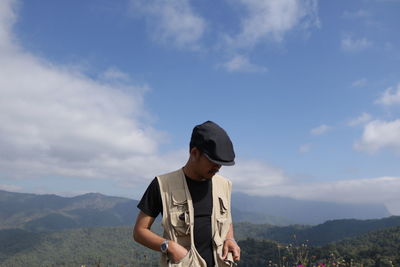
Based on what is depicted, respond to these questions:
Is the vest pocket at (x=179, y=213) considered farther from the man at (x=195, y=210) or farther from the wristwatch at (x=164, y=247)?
the wristwatch at (x=164, y=247)

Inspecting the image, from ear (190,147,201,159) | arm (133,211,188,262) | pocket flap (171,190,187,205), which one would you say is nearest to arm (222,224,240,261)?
arm (133,211,188,262)

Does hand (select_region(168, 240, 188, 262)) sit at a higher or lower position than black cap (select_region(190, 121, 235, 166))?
lower

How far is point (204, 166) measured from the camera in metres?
2.54

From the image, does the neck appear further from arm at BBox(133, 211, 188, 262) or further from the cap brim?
arm at BBox(133, 211, 188, 262)

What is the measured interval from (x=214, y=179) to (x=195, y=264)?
72 cm

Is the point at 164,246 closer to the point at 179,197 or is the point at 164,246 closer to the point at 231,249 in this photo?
the point at 179,197

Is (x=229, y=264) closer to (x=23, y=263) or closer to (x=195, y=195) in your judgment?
(x=195, y=195)

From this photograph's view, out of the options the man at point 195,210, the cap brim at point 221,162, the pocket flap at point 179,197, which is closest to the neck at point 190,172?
the man at point 195,210

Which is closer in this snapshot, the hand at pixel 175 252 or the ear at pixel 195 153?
the hand at pixel 175 252

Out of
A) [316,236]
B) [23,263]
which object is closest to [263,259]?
[316,236]

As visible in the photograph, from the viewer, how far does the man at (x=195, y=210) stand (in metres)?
2.43

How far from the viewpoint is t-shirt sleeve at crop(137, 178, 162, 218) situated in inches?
102

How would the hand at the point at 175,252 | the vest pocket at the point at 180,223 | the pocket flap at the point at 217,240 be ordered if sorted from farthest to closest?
the pocket flap at the point at 217,240 < the vest pocket at the point at 180,223 < the hand at the point at 175,252

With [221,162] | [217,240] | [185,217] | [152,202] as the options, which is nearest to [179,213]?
[185,217]
